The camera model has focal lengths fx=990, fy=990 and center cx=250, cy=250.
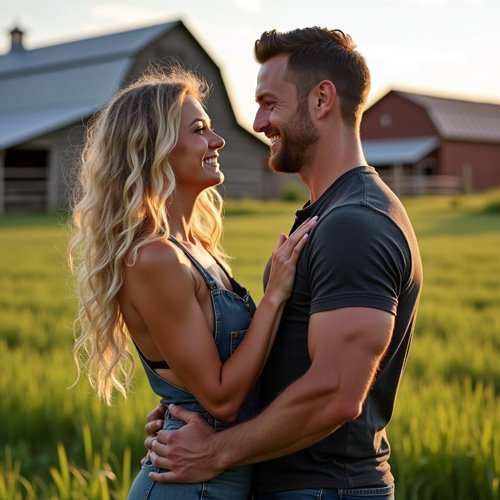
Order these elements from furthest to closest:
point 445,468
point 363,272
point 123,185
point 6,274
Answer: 1. point 6,274
2. point 445,468
3. point 123,185
4. point 363,272

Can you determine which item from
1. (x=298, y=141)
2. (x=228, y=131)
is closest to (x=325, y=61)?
(x=298, y=141)

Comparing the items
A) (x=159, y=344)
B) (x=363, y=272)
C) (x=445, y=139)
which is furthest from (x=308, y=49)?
(x=445, y=139)

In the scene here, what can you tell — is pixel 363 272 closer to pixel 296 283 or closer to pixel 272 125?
pixel 296 283

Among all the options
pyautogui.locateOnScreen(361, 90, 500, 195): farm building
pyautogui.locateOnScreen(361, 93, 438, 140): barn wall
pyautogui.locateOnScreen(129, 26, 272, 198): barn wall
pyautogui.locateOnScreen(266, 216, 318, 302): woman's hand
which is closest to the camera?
pyautogui.locateOnScreen(266, 216, 318, 302): woman's hand

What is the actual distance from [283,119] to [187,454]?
867 millimetres

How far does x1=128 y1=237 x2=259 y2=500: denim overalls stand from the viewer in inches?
96.6

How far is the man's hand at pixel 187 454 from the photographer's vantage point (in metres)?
2.42

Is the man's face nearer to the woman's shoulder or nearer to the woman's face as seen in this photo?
the woman's face

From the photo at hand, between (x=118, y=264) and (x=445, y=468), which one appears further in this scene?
(x=445, y=468)

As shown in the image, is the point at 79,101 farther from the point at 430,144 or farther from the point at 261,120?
the point at 261,120

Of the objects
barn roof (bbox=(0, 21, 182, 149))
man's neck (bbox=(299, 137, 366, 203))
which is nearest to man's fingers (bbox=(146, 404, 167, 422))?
man's neck (bbox=(299, 137, 366, 203))

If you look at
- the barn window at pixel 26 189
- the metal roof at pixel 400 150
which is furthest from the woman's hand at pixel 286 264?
the metal roof at pixel 400 150

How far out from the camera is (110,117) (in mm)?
2633

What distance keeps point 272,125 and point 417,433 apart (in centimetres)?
254
